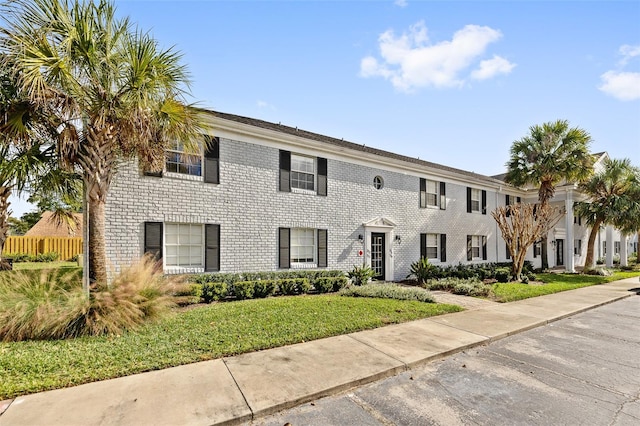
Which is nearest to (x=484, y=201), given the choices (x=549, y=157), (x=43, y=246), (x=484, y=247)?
(x=484, y=247)

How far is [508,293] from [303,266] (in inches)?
297

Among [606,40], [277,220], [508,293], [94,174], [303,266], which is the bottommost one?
[508,293]

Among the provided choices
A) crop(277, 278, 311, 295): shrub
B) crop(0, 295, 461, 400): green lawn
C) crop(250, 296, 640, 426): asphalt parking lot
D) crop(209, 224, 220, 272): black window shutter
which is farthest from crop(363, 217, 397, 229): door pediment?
crop(250, 296, 640, 426): asphalt parking lot

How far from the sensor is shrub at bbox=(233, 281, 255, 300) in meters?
9.55

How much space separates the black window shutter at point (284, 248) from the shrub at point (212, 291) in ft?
8.44

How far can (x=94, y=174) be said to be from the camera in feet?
22.8

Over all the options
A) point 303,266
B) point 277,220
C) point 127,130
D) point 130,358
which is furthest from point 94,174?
point 303,266

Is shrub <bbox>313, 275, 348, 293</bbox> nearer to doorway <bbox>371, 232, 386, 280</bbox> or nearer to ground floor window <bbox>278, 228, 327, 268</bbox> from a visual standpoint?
ground floor window <bbox>278, 228, 327, 268</bbox>

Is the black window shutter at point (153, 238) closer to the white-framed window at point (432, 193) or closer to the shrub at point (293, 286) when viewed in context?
the shrub at point (293, 286)

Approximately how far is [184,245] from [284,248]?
3.38 meters

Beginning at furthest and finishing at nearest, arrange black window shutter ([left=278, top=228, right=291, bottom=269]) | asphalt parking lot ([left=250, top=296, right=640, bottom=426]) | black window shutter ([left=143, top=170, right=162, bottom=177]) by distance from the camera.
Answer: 1. black window shutter ([left=278, top=228, right=291, bottom=269])
2. black window shutter ([left=143, top=170, right=162, bottom=177])
3. asphalt parking lot ([left=250, top=296, right=640, bottom=426])

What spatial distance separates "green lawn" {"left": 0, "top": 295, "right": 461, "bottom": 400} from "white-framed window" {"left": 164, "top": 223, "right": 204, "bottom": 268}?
7.15 feet

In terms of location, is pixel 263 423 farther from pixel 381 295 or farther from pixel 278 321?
pixel 381 295

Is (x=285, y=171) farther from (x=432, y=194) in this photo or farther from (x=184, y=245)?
(x=432, y=194)
